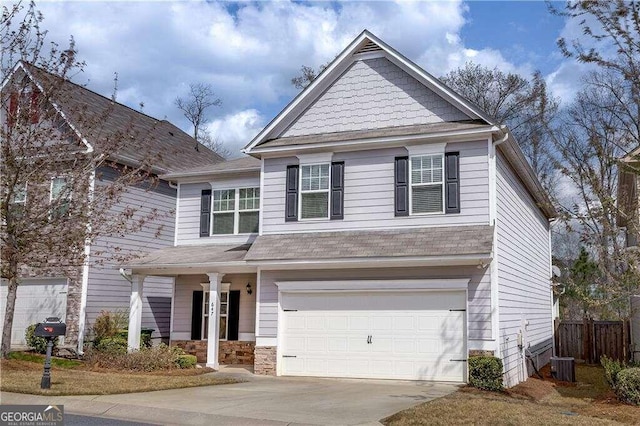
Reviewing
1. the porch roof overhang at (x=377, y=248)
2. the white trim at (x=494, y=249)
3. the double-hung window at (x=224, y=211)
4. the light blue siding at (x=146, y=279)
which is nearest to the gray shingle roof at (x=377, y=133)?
the white trim at (x=494, y=249)

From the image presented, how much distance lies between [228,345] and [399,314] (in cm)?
614

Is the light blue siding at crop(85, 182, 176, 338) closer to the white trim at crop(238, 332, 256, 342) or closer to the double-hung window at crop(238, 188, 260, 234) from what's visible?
the double-hung window at crop(238, 188, 260, 234)

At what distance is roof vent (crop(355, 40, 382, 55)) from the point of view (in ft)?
55.8

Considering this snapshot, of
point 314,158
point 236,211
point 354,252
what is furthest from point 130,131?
point 354,252

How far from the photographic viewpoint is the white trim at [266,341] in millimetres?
16406

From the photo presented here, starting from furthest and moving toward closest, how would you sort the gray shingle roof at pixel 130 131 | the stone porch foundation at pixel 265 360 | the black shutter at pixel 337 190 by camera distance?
the gray shingle roof at pixel 130 131 < the black shutter at pixel 337 190 < the stone porch foundation at pixel 265 360

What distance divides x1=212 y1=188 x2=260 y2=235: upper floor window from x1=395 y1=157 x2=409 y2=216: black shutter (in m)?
5.25

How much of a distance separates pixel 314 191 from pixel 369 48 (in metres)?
4.08

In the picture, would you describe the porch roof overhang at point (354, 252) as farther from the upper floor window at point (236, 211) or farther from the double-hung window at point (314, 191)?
the upper floor window at point (236, 211)

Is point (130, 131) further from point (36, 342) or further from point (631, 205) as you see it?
point (631, 205)

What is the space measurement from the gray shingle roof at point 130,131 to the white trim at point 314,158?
4174mm

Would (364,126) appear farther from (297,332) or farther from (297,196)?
(297,332)

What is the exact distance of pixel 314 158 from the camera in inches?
664

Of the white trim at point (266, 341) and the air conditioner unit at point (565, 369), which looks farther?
the air conditioner unit at point (565, 369)
